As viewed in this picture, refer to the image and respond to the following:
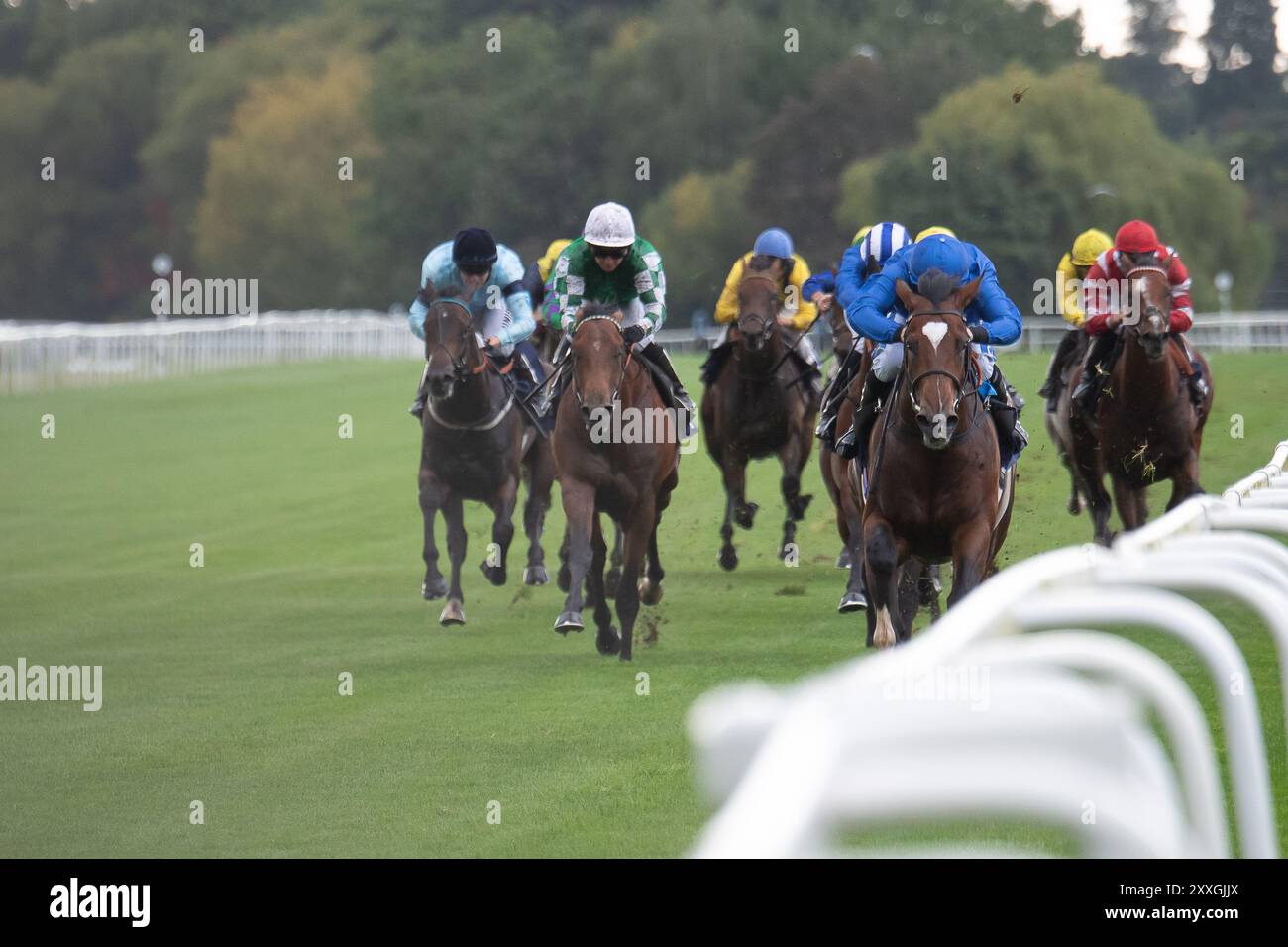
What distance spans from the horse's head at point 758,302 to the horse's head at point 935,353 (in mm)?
4415

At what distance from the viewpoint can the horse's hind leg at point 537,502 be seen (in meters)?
13.0

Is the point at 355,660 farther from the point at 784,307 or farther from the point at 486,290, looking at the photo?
the point at 784,307

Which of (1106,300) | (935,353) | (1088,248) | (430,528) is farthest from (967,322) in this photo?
(1088,248)

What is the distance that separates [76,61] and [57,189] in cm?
450

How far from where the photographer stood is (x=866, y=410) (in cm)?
859

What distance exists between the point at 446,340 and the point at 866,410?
2945 millimetres

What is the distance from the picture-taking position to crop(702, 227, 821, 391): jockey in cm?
1277

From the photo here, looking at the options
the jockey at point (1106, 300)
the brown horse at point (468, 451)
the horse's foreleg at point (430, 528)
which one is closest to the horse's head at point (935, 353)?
the jockey at point (1106, 300)

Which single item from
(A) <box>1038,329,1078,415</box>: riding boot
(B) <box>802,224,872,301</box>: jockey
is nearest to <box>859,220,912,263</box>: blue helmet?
(B) <box>802,224,872,301</box>: jockey

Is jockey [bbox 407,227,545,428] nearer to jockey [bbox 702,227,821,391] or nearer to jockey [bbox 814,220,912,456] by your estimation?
jockey [bbox 702,227,821,391]

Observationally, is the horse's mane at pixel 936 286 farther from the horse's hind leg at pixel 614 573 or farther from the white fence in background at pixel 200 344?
the white fence in background at pixel 200 344

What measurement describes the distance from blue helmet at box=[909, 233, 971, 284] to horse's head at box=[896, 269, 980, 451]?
96 millimetres

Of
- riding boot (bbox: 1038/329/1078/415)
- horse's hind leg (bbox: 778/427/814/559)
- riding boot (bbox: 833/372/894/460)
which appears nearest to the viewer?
riding boot (bbox: 833/372/894/460)
